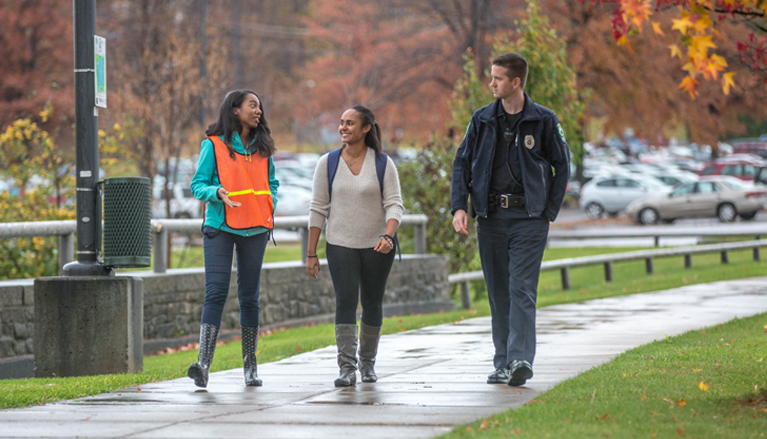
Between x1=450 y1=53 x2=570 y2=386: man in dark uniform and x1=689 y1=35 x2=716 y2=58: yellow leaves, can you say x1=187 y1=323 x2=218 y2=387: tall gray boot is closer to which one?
x1=450 y1=53 x2=570 y2=386: man in dark uniform

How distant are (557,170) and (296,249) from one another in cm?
1926

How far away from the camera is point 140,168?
18703 mm

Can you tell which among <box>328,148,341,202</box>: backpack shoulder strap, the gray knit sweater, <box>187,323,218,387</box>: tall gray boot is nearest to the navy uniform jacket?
the gray knit sweater

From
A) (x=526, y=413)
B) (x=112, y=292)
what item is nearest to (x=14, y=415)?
(x=112, y=292)

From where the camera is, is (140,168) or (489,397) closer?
(489,397)

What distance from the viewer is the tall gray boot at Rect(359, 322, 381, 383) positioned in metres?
6.76

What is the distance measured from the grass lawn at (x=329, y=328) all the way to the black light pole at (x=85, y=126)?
1.11m

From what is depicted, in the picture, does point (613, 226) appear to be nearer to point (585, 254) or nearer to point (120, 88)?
point (585, 254)

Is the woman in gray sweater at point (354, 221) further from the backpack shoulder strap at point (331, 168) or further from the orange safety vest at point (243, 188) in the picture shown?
the orange safety vest at point (243, 188)

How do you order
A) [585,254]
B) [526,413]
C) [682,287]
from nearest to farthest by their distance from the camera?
[526,413], [682,287], [585,254]

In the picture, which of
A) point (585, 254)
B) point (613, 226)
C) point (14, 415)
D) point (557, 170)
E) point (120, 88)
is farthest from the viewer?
point (613, 226)

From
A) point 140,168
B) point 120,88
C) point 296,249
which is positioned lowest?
point 296,249

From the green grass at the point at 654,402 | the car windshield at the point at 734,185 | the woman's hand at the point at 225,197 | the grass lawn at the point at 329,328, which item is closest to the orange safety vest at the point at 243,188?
the woman's hand at the point at 225,197

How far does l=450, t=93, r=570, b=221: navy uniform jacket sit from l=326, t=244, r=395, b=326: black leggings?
589mm
